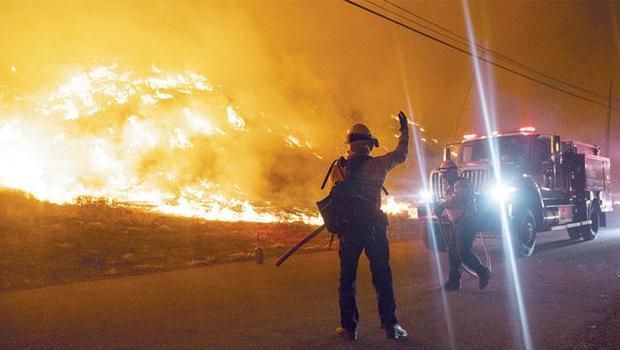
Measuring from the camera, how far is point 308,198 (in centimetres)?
3173

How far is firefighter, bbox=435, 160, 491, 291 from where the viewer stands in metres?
6.77

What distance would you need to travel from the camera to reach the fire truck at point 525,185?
10.8m

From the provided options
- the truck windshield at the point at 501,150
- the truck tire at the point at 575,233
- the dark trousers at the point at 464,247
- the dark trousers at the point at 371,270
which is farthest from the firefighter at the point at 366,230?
the truck tire at the point at 575,233

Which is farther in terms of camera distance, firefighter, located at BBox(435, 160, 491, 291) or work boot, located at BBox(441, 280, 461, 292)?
work boot, located at BBox(441, 280, 461, 292)

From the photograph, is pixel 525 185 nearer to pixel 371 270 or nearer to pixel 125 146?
pixel 371 270

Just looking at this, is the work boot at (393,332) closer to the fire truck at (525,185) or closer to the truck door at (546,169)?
the fire truck at (525,185)

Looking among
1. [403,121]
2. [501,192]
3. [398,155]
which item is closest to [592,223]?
[501,192]

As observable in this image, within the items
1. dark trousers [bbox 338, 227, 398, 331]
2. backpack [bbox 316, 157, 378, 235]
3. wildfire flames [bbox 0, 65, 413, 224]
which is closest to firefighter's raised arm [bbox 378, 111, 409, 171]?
backpack [bbox 316, 157, 378, 235]

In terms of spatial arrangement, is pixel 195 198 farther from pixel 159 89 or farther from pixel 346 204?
pixel 346 204

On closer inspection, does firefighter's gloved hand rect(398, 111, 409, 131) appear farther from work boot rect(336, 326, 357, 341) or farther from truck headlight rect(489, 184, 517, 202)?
truck headlight rect(489, 184, 517, 202)

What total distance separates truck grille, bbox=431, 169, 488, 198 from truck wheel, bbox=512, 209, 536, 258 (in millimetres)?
1036

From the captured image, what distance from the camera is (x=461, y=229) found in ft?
22.4

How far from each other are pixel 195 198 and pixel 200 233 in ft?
24.7

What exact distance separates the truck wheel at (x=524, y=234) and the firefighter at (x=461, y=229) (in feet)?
14.0
